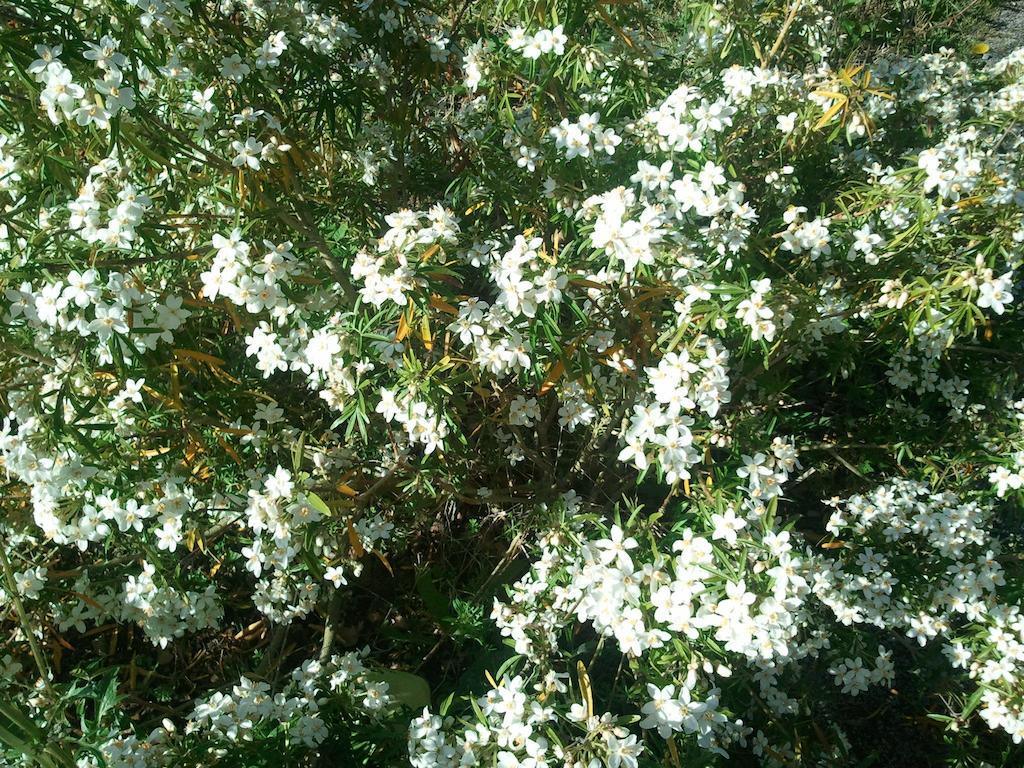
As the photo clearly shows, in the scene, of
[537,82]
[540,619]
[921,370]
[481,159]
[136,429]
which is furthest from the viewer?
[921,370]

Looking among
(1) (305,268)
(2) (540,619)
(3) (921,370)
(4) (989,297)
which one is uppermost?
(4) (989,297)

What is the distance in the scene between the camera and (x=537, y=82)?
2.74 metres

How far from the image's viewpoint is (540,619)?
2.52 meters

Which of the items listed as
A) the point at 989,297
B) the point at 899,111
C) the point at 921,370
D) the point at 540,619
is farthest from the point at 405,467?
the point at 899,111

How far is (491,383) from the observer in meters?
2.74

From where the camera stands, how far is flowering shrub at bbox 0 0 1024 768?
6.97 feet

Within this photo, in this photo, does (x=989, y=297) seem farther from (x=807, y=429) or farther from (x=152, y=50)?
(x=152, y=50)

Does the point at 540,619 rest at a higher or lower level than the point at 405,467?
lower

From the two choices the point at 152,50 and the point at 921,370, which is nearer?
the point at 152,50

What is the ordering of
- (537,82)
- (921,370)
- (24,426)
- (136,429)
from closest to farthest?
(24,426) → (136,429) → (537,82) → (921,370)

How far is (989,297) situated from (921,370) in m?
1.20

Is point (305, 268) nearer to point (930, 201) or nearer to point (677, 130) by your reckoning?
point (677, 130)

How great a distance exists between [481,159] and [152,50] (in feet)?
3.68

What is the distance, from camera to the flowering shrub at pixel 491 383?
212cm
